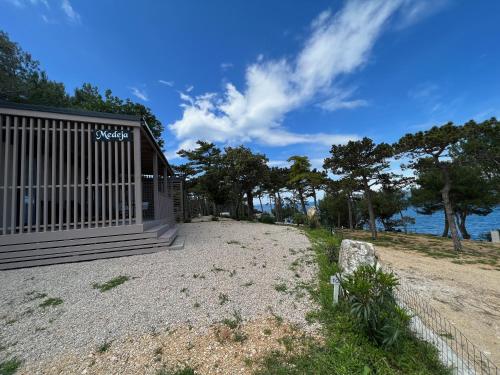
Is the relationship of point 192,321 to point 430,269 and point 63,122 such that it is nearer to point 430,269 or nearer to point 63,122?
point 63,122

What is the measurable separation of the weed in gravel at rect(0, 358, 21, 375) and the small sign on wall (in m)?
4.46

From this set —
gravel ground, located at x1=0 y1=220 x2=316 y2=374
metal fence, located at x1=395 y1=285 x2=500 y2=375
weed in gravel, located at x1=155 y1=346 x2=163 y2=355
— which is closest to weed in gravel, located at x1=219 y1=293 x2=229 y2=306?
gravel ground, located at x1=0 y1=220 x2=316 y2=374

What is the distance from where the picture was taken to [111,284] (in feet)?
12.3

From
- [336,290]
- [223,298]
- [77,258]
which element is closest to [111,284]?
[77,258]

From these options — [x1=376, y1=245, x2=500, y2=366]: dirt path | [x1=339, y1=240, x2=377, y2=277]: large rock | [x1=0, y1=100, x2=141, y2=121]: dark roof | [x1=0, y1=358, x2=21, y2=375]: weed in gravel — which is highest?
[x1=0, y1=100, x2=141, y2=121]: dark roof

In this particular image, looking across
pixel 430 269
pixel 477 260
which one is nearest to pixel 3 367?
pixel 430 269

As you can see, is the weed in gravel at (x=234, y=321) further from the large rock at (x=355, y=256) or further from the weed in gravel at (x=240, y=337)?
the large rock at (x=355, y=256)

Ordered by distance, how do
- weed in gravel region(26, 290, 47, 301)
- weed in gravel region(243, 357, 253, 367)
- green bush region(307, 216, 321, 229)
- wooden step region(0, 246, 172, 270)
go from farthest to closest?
green bush region(307, 216, 321, 229), wooden step region(0, 246, 172, 270), weed in gravel region(26, 290, 47, 301), weed in gravel region(243, 357, 253, 367)

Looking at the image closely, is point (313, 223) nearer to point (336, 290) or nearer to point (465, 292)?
point (465, 292)

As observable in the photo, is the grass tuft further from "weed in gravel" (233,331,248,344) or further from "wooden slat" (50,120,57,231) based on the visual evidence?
"wooden slat" (50,120,57,231)

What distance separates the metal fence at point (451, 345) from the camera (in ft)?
7.06

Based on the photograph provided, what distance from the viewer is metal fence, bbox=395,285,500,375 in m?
2.15

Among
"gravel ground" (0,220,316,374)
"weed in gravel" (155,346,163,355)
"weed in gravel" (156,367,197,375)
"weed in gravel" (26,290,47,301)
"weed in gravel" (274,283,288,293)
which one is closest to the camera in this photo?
"weed in gravel" (156,367,197,375)

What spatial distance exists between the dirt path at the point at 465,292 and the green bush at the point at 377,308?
1.29 meters
